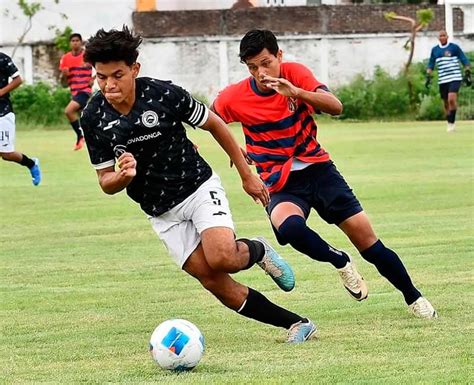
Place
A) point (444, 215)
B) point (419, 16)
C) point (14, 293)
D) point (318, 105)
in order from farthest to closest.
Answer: point (419, 16), point (444, 215), point (14, 293), point (318, 105)

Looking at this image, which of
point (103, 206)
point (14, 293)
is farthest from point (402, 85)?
point (14, 293)

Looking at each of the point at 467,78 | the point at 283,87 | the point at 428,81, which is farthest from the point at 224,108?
the point at 467,78

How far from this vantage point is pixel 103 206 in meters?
15.4

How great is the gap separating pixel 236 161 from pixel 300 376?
152 centimetres

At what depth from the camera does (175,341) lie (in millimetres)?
6129

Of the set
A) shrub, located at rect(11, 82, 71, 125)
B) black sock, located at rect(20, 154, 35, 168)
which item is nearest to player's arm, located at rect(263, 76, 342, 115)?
black sock, located at rect(20, 154, 35, 168)

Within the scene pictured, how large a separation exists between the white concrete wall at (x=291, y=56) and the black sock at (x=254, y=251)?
29236mm

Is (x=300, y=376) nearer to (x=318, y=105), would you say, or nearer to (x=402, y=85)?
(x=318, y=105)

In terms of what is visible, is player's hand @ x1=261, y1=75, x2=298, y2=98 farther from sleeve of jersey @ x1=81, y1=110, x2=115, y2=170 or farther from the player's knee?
sleeve of jersey @ x1=81, y1=110, x2=115, y2=170

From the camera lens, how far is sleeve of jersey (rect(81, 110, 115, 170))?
677 centimetres

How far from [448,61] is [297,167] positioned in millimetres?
20133

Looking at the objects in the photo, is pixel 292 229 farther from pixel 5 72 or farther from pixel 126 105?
pixel 5 72

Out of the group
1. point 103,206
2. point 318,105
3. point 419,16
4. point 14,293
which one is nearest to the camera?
point 318,105

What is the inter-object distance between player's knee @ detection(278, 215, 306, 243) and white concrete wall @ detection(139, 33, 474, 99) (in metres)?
28.8
